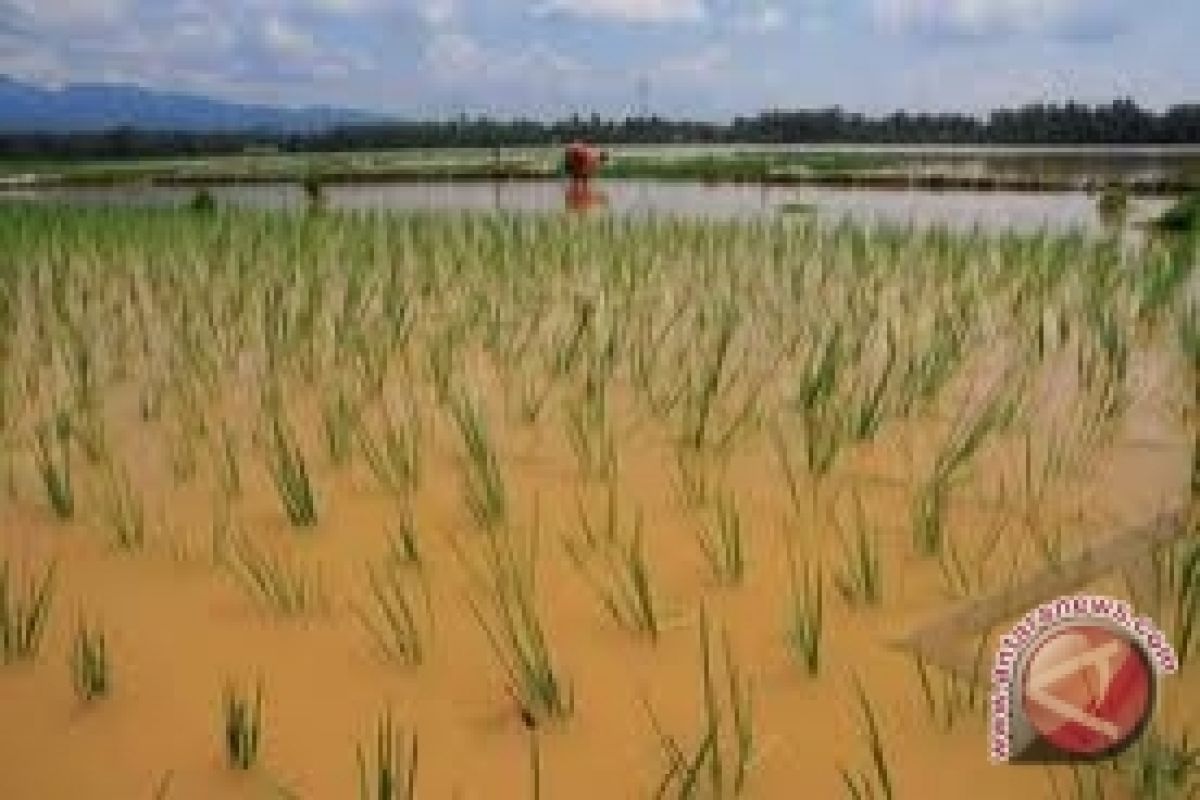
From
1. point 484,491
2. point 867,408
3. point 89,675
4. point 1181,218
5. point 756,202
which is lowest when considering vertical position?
point 89,675

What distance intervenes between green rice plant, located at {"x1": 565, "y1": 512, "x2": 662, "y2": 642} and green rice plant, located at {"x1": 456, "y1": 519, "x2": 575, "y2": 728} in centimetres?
11

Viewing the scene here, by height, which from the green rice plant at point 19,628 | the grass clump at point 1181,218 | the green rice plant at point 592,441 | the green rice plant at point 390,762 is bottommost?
the green rice plant at point 390,762

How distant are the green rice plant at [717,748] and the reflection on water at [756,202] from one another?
22.2ft

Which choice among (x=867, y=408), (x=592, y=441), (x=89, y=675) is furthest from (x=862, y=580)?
(x=89, y=675)

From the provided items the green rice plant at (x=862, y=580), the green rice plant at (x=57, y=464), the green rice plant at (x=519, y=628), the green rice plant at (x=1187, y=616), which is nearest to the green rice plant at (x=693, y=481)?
the green rice plant at (x=519, y=628)

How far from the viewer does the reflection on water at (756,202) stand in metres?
11.9

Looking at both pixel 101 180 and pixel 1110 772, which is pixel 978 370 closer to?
pixel 1110 772

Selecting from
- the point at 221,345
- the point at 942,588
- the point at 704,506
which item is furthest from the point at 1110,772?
the point at 221,345

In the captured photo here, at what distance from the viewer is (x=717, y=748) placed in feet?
5.31

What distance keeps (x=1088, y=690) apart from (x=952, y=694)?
17.6 inches

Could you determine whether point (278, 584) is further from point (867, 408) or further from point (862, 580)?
point (867, 408)

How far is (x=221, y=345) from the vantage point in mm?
4477

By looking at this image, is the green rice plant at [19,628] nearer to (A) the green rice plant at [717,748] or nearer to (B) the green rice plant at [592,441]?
(A) the green rice plant at [717,748]

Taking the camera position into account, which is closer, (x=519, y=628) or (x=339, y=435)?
(x=519, y=628)
